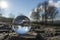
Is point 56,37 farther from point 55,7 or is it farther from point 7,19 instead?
point 7,19

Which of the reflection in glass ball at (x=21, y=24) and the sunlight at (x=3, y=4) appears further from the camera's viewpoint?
the sunlight at (x=3, y=4)

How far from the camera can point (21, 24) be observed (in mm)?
2461

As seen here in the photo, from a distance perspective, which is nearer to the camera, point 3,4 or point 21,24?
point 21,24

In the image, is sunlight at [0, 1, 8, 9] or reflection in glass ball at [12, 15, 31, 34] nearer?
reflection in glass ball at [12, 15, 31, 34]

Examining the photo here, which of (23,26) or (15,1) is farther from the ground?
(15,1)

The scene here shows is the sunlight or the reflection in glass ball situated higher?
the sunlight

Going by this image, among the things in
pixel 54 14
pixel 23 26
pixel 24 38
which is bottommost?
pixel 24 38

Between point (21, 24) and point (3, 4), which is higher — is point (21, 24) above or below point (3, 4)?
below

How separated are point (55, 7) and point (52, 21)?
202 millimetres

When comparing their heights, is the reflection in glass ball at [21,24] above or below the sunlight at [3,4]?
below

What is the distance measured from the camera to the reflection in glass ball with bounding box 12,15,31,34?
2.44 meters

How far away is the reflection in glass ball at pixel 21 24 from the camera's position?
2443mm

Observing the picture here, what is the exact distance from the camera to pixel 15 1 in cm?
258

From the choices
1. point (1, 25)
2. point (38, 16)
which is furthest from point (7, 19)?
point (38, 16)
